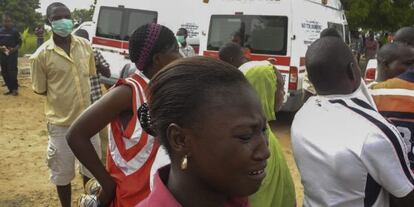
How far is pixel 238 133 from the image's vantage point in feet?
3.71

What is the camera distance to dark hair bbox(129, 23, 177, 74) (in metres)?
2.17

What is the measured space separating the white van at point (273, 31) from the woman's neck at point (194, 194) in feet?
22.1

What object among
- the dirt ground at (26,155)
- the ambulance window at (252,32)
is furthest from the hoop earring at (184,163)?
the ambulance window at (252,32)

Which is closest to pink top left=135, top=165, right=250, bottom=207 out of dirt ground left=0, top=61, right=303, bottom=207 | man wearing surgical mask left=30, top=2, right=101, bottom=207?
man wearing surgical mask left=30, top=2, right=101, bottom=207

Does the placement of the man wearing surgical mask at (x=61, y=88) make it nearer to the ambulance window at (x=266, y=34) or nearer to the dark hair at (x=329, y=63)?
the dark hair at (x=329, y=63)

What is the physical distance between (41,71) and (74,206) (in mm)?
1443

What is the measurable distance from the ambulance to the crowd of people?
4717mm

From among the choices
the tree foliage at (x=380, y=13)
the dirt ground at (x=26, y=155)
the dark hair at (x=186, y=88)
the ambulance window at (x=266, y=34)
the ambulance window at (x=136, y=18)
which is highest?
the tree foliage at (x=380, y=13)

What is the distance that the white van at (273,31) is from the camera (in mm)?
8031

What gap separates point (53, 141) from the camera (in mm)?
3832

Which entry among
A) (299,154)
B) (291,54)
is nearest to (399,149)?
(299,154)

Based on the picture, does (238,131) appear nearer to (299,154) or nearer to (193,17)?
(299,154)

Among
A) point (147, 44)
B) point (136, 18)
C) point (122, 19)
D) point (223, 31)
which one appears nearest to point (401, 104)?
point (147, 44)

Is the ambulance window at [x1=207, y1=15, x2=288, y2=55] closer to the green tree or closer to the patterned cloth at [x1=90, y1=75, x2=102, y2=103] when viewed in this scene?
the patterned cloth at [x1=90, y1=75, x2=102, y2=103]
